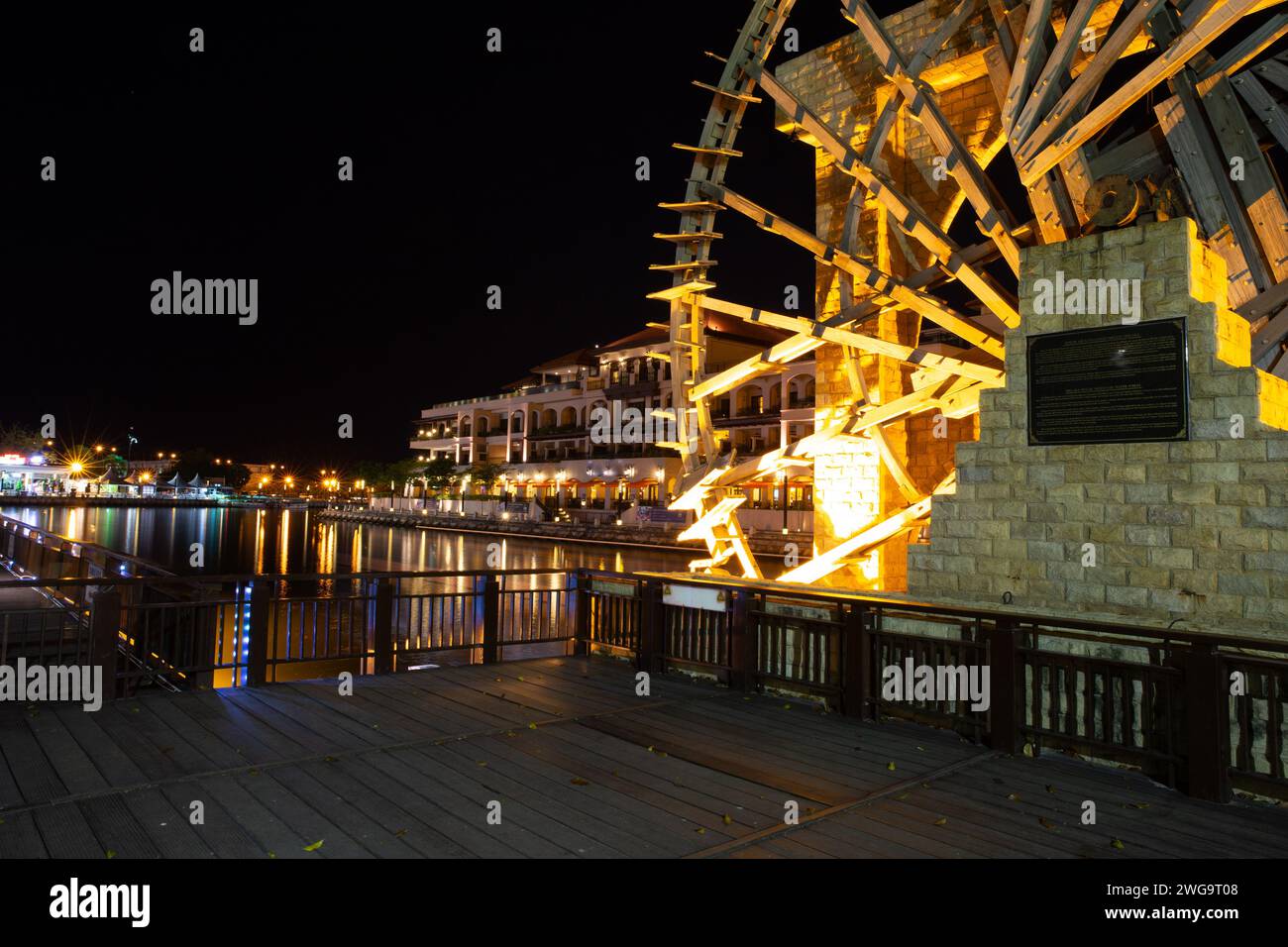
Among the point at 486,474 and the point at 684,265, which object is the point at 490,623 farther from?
the point at 486,474

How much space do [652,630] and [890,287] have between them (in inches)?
249

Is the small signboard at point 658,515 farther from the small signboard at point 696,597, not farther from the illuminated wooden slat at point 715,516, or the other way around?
the small signboard at point 696,597

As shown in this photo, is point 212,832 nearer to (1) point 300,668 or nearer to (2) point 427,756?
(2) point 427,756

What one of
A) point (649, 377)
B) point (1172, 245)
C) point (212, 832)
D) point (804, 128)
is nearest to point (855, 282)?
point (804, 128)

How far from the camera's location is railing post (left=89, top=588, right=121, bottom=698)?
22.8 feet

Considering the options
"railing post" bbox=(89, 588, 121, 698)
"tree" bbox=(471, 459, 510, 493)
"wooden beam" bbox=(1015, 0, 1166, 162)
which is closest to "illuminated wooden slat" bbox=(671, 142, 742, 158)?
"wooden beam" bbox=(1015, 0, 1166, 162)

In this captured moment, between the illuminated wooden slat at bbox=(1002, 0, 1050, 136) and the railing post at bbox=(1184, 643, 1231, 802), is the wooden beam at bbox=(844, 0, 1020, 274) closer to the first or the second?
the illuminated wooden slat at bbox=(1002, 0, 1050, 136)

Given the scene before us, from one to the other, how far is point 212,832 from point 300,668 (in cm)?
1302

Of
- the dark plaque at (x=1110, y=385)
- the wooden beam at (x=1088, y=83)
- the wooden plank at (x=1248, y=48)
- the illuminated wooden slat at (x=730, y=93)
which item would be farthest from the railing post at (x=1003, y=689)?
the illuminated wooden slat at (x=730, y=93)

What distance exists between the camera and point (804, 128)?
1334 centimetres

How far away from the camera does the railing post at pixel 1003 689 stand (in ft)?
19.9

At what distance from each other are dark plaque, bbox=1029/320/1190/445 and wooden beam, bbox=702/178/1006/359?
4.45 metres

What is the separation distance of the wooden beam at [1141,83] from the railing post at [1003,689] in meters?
6.61

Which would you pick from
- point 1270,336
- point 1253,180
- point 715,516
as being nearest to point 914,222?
point 1253,180
